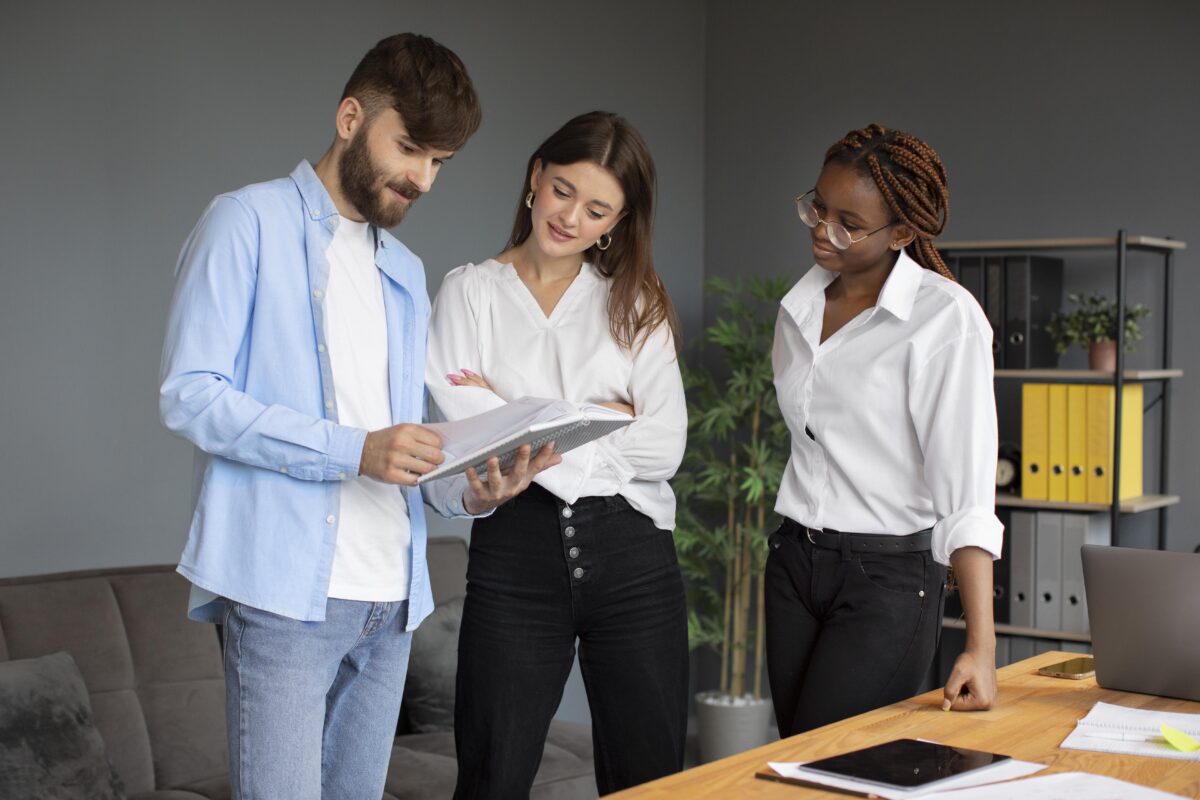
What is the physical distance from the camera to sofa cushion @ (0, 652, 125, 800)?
8.27 feet

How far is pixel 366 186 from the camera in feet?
5.84

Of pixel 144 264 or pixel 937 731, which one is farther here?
pixel 144 264

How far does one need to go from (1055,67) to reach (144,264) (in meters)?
3.16

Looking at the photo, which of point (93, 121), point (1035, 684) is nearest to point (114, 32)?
point (93, 121)

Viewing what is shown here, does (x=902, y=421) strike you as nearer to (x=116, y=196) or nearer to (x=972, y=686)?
(x=972, y=686)

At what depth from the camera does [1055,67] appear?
457 cm

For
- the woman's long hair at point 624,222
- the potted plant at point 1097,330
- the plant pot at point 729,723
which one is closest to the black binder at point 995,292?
the potted plant at point 1097,330

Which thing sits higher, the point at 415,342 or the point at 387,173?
the point at 387,173

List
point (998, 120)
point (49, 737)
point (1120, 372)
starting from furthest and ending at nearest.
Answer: point (998, 120), point (1120, 372), point (49, 737)

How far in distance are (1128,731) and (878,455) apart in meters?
0.54

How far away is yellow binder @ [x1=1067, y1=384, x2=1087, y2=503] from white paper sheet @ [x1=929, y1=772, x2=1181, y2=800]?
2.85 meters

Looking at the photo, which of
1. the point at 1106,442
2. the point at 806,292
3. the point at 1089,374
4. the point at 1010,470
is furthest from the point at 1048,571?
the point at 806,292

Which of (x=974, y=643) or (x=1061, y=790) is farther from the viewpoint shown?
(x=974, y=643)

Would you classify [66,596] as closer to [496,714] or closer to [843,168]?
[496,714]
